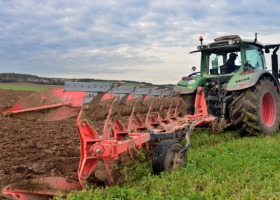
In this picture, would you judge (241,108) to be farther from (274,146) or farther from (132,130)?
(132,130)

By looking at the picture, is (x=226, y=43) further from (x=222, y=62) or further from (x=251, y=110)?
(x=251, y=110)

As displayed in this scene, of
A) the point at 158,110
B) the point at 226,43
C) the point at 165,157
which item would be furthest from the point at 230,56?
the point at 165,157

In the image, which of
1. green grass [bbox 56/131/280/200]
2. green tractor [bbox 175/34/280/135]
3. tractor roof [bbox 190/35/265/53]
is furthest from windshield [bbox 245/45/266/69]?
green grass [bbox 56/131/280/200]

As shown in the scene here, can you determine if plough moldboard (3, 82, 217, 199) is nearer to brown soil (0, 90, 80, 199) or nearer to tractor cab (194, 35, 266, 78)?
brown soil (0, 90, 80, 199)

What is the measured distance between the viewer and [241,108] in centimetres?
670

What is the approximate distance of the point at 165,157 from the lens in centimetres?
412

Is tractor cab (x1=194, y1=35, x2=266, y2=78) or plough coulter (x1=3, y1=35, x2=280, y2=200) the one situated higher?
tractor cab (x1=194, y1=35, x2=266, y2=78)

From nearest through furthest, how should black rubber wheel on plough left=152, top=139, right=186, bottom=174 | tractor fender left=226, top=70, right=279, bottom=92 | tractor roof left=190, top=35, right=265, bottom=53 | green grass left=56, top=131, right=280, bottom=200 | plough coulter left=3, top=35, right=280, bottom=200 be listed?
green grass left=56, top=131, right=280, bottom=200
plough coulter left=3, top=35, right=280, bottom=200
black rubber wheel on plough left=152, top=139, right=186, bottom=174
tractor fender left=226, top=70, right=279, bottom=92
tractor roof left=190, top=35, right=265, bottom=53

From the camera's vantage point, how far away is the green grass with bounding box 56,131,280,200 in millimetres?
3307

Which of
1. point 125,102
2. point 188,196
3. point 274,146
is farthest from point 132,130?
point 274,146

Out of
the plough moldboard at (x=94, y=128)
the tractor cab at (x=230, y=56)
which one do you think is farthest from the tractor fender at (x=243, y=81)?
the plough moldboard at (x=94, y=128)

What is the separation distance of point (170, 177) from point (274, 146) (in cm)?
257

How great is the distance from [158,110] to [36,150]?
7.36 feet

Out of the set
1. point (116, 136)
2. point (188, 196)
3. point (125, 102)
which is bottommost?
point (188, 196)
